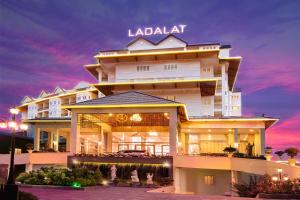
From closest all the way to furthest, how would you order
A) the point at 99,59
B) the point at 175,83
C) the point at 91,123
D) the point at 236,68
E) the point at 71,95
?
1. the point at 91,123
2. the point at 175,83
3. the point at 99,59
4. the point at 236,68
5. the point at 71,95

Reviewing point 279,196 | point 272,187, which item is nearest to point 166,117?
point 272,187

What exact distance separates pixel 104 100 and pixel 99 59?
16888 mm

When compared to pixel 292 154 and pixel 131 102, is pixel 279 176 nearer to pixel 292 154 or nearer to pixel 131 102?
pixel 292 154

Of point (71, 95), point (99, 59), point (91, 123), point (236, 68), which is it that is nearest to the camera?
point (91, 123)

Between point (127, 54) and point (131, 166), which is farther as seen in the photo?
point (127, 54)

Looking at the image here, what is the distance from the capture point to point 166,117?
125 feet

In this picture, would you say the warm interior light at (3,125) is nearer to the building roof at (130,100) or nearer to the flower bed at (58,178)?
the flower bed at (58,178)

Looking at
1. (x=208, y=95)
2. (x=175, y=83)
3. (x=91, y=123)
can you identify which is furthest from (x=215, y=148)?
(x=91, y=123)

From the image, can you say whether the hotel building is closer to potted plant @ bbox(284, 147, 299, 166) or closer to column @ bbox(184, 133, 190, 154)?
column @ bbox(184, 133, 190, 154)

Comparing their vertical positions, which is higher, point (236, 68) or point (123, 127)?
point (236, 68)

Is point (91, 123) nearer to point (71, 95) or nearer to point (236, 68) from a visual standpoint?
point (236, 68)

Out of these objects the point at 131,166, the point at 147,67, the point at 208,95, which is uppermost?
the point at 147,67

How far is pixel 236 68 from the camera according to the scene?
5466 cm

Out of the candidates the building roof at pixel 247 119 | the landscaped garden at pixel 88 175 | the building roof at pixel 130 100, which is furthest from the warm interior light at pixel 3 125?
the building roof at pixel 247 119
